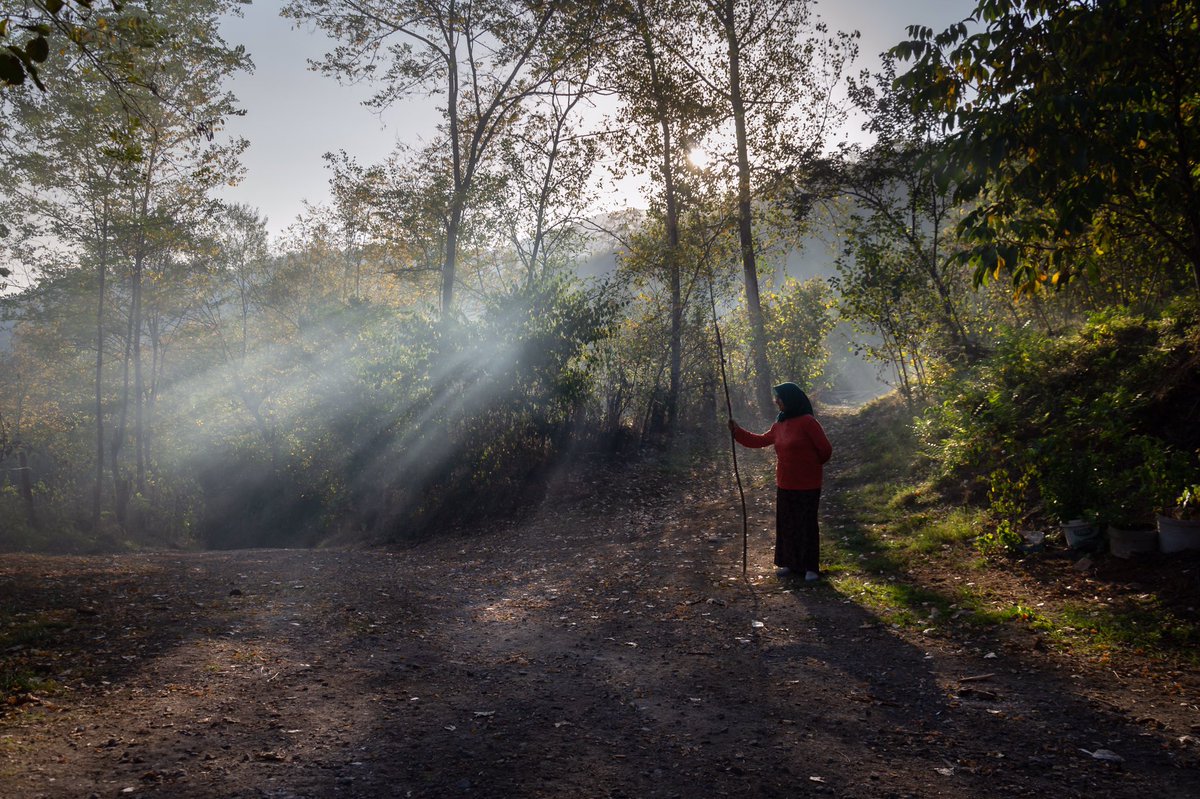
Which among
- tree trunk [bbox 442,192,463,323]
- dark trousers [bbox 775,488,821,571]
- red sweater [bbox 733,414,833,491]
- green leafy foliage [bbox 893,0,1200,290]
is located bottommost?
dark trousers [bbox 775,488,821,571]

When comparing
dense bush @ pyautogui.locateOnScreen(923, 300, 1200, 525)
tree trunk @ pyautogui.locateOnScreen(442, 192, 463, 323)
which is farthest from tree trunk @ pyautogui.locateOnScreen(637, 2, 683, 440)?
dense bush @ pyautogui.locateOnScreen(923, 300, 1200, 525)

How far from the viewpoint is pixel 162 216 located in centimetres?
2364

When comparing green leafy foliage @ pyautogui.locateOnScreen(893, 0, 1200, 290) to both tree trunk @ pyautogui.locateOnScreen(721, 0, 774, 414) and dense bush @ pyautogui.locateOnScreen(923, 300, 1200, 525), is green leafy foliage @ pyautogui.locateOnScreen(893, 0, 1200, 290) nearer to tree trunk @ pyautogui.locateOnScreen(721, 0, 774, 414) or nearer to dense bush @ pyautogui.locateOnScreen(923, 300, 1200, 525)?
dense bush @ pyautogui.locateOnScreen(923, 300, 1200, 525)

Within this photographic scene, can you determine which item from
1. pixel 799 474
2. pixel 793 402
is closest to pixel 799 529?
pixel 799 474

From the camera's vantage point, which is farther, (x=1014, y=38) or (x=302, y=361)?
(x=302, y=361)

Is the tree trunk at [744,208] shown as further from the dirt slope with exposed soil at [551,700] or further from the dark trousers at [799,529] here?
the dirt slope with exposed soil at [551,700]

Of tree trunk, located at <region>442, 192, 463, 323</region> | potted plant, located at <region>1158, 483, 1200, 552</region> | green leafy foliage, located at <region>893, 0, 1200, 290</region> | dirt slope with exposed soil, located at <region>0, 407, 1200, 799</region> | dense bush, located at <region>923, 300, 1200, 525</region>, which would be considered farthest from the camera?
tree trunk, located at <region>442, 192, 463, 323</region>

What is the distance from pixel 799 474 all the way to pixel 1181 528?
3.22 meters

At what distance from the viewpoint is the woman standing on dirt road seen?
803 centimetres

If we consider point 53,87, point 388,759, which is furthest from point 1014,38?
point 53,87

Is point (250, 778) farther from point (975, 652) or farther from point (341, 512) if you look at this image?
point (341, 512)

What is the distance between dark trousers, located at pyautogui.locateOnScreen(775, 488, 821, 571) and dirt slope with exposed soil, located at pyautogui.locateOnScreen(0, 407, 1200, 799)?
34 cm

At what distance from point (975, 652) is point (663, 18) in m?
18.5

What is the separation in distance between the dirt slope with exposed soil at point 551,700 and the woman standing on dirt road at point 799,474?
0.42m
